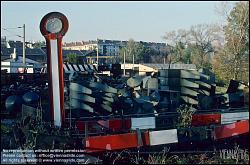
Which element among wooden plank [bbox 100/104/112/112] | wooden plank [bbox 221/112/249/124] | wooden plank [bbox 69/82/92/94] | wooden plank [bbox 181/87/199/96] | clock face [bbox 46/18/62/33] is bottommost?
wooden plank [bbox 100/104/112/112]

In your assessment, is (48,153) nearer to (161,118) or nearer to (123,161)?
(123,161)

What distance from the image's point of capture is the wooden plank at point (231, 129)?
21.5 feet

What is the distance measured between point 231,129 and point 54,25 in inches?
146

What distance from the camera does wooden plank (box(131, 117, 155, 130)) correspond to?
6632 mm

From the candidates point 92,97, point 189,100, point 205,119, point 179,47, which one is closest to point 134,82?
point 189,100

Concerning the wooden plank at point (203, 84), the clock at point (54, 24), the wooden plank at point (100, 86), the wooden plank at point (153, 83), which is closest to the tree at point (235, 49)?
the wooden plank at point (203, 84)

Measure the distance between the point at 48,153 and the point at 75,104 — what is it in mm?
2381

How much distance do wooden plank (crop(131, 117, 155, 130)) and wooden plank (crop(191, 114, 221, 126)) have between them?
93 centimetres

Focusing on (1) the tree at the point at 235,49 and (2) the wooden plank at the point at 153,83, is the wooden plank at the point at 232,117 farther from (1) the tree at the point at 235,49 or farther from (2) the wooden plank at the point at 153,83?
(2) the wooden plank at the point at 153,83

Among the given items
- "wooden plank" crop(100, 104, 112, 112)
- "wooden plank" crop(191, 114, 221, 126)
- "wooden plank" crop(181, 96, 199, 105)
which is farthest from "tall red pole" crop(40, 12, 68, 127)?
"wooden plank" crop(181, 96, 199, 105)

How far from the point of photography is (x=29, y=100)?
32.0 feet

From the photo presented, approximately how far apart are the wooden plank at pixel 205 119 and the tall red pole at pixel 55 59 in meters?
2.43

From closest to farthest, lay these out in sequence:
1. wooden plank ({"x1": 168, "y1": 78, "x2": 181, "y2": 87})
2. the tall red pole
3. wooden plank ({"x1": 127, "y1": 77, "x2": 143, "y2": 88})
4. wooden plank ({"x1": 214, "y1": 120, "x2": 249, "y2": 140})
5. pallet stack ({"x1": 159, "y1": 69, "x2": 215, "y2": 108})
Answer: wooden plank ({"x1": 214, "y1": 120, "x2": 249, "y2": 140}) < the tall red pole < pallet stack ({"x1": 159, "y1": 69, "x2": 215, "y2": 108}) < wooden plank ({"x1": 168, "y1": 78, "x2": 181, "y2": 87}) < wooden plank ({"x1": 127, "y1": 77, "x2": 143, "y2": 88})

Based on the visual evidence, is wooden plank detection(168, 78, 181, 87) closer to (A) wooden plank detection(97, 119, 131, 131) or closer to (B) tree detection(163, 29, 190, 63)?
(A) wooden plank detection(97, 119, 131, 131)
